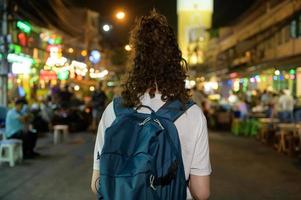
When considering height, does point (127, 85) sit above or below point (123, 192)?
above

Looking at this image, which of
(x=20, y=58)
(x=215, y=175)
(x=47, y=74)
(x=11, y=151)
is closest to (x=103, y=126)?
(x=215, y=175)

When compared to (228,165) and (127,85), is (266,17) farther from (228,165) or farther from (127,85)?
(127,85)

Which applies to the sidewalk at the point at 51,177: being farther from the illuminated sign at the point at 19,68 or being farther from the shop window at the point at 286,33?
the shop window at the point at 286,33

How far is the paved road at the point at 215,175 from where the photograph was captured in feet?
27.7

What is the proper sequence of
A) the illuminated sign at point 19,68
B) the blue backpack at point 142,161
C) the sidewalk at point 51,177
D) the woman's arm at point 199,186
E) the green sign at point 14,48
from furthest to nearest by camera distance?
the illuminated sign at point 19,68, the green sign at point 14,48, the sidewalk at point 51,177, the woman's arm at point 199,186, the blue backpack at point 142,161

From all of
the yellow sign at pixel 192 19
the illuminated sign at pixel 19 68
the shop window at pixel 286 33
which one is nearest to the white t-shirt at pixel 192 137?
the illuminated sign at pixel 19 68

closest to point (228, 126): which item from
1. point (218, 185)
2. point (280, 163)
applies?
point (280, 163)

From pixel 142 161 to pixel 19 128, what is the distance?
35.4 ft

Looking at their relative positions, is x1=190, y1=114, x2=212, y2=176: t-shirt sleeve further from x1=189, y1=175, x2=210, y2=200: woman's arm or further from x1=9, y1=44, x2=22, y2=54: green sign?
x1=9, y1=44, x2=22, y2=54: green sign

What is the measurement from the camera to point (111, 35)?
53.1 m

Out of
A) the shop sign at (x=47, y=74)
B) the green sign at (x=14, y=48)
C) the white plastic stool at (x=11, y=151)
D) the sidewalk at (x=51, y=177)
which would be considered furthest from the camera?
the shop sign at (x=47, y=74)

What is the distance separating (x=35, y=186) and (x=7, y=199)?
40.6 inches

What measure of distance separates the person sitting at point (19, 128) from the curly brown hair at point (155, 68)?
10165mm

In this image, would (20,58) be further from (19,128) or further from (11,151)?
(11,151)
